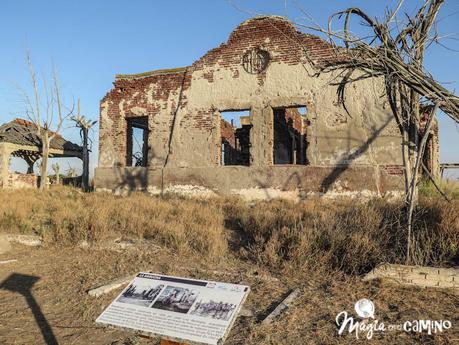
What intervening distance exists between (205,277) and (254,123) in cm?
745

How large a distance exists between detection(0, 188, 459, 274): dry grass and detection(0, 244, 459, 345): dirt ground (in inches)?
13.7

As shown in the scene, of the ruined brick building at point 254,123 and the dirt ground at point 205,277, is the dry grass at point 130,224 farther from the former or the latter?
the ruined brick building at point 254,123

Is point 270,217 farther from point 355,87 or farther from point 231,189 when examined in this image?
point 355,87

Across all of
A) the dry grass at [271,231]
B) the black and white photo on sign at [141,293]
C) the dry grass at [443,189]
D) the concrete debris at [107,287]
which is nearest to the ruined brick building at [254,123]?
the dry grass at [443,189]

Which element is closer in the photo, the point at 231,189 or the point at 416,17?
the point at 416,17

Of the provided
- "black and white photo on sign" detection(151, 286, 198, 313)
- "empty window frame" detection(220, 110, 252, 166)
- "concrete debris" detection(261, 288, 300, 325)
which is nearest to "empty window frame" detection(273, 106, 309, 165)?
"empty window frame" detection(220, 110, 252, 166)

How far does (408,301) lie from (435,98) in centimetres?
227

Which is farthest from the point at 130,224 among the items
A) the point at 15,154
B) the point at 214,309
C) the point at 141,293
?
the point at 15,154

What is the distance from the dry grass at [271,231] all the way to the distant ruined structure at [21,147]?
12.3 metres

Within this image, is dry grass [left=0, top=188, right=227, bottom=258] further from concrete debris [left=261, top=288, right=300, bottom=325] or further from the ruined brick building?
the ruined brick building

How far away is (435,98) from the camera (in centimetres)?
425

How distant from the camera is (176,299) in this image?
2.67 meters

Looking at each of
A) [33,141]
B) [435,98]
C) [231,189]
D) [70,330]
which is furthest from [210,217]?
[33,141]

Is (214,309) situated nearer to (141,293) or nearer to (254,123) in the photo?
(141,293)
